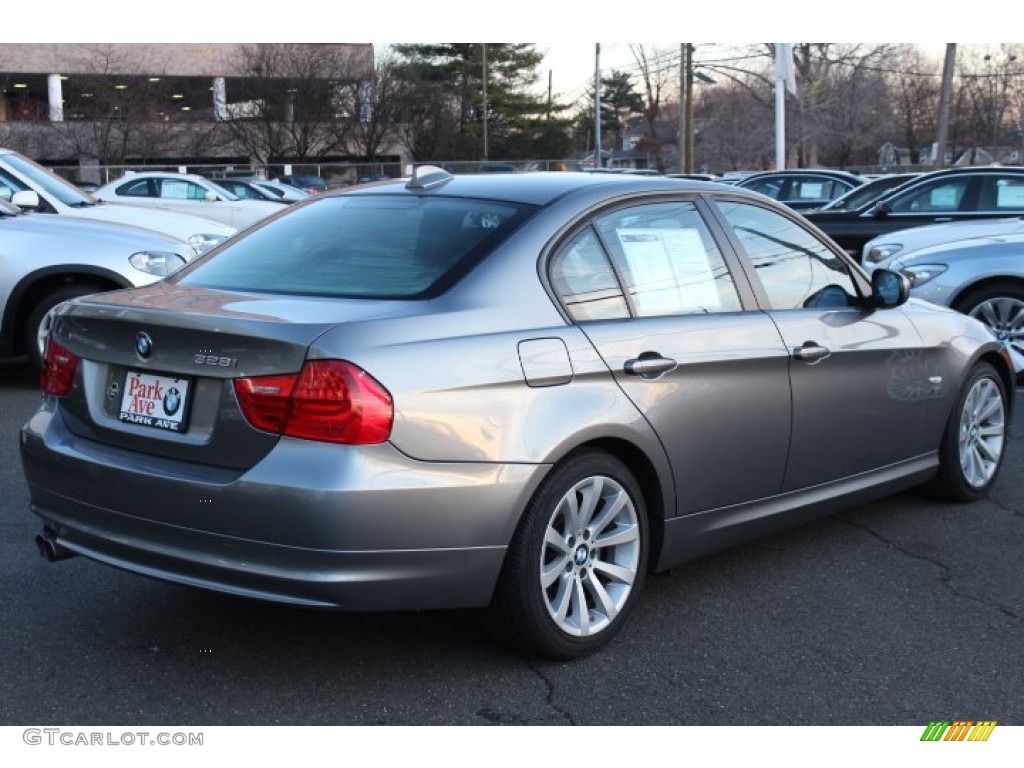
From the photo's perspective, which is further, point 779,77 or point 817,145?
point 817,145

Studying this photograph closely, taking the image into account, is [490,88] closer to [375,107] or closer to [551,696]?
[375,107]

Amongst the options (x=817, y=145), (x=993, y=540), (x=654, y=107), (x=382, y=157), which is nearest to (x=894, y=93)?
(x=817, y=145)

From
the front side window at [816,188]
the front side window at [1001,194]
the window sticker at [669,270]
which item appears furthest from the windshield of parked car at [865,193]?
the window sticker at [669,270]

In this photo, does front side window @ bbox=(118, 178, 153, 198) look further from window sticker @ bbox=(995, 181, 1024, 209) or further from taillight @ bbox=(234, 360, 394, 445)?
taillight @ bbox=(234, 360, 394, 445)

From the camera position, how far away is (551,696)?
368 centimetres

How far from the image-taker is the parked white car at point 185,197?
1705cm

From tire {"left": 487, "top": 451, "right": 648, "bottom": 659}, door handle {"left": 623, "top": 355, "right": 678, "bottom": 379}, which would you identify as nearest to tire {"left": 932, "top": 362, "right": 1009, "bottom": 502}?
door handle {"left": 623, "top": 355, "right": 678, "bottom": 379}

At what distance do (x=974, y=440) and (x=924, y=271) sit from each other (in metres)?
3.66

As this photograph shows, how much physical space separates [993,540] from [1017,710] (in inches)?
73.4

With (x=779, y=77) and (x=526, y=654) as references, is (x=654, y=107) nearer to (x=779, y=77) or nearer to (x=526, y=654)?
(x=779, y=77)

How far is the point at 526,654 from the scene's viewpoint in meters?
3.92

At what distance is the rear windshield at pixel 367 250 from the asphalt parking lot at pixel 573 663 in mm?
1173

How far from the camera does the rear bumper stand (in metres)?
3.35
